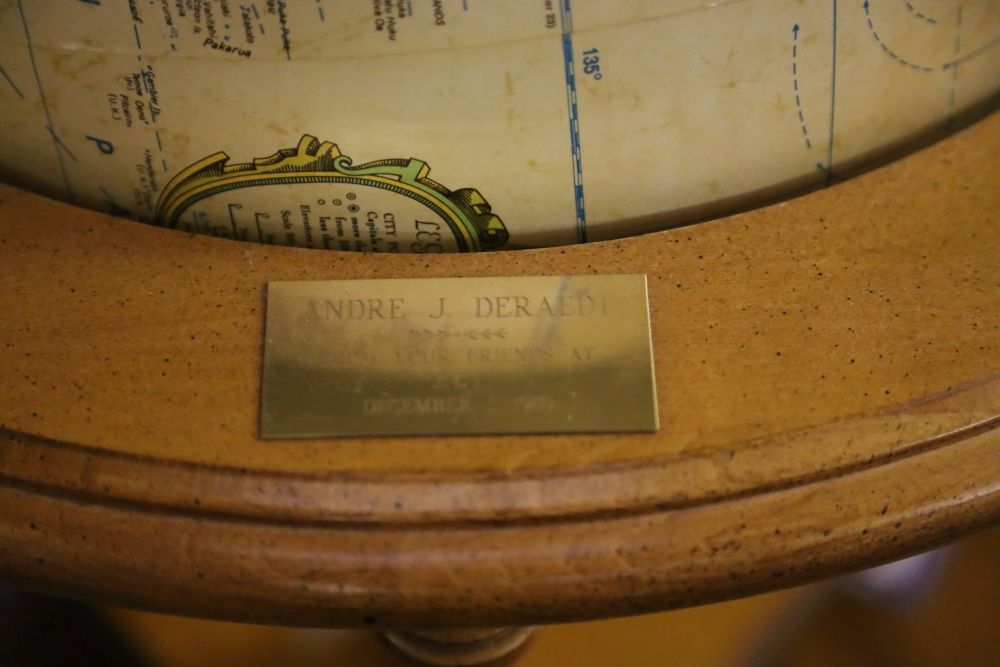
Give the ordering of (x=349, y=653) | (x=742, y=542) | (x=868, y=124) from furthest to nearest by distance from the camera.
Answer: (x=349, y=653) → (x=868, y=124) → (x=742, y=542)

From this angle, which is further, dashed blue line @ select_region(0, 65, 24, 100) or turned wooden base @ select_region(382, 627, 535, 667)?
turned wooden base @ select_region(382, 627, 535, 667)

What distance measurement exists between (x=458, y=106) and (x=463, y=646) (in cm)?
37

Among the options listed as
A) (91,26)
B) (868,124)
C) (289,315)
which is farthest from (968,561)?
(91,26)

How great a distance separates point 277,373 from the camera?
56 centimetres

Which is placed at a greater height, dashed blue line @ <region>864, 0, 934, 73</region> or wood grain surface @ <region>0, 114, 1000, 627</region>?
dashed blue line @ <region>864, 0, 934, 73</region>

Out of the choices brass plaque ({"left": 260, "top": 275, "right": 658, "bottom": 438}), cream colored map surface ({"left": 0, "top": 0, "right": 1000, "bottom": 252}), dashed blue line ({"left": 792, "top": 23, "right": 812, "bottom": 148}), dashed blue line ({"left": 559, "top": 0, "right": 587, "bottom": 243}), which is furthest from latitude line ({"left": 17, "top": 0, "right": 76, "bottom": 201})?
dashed blue line ({"left": 792, "top": 23, "right": 812, "bottom": 148})

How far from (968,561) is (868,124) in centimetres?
42

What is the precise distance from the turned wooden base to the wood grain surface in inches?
9.2

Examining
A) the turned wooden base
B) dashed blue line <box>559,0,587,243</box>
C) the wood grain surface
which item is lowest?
the turned wooden base

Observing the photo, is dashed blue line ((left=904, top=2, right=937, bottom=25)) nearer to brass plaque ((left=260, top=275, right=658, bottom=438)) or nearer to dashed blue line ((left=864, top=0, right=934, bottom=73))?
dashed blue line ((left=864, top=0, right=934, bottom=73))

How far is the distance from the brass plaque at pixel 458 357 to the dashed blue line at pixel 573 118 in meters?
0.04

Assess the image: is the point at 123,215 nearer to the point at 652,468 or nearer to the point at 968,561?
the point at 652,468

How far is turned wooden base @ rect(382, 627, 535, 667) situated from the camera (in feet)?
2.50

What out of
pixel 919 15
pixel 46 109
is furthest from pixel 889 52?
pixel 46 109
